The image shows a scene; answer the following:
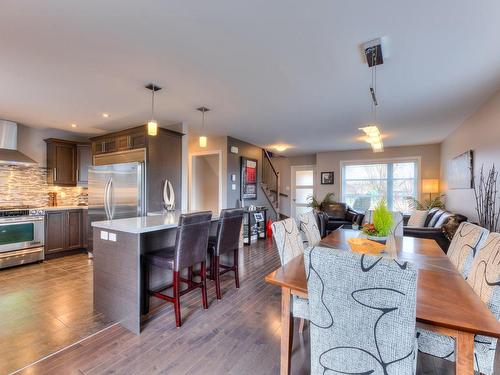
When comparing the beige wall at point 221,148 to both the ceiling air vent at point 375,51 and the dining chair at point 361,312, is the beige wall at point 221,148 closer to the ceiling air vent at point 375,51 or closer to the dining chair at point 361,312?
the ceiling air vent at point 375,51

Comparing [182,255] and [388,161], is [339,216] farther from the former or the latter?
[182,255]

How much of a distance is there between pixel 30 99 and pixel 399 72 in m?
4.51

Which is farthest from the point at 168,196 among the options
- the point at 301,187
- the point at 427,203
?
the point at 427,203

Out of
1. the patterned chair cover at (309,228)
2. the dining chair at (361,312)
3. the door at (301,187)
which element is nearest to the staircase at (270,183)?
the door at (301,187)

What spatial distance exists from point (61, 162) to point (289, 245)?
5174mm

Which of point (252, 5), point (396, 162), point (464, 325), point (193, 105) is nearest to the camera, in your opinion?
point (464, 325)

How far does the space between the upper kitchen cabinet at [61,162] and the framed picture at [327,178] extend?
259 inches

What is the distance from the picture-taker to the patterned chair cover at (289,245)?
5.64ft

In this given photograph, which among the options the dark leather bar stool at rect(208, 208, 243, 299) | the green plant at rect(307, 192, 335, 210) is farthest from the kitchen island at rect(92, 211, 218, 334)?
the green plant at rect(307, 192, 335, 210)

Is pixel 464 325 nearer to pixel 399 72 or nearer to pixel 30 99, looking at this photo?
pixel 399 72

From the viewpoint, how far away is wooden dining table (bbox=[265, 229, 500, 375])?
104cm

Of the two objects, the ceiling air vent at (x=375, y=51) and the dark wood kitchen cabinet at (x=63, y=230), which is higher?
the ceiling air vent at (x=375, y=51)

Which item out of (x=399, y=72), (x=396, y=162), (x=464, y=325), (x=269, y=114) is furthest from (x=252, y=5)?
(x=396, y=162)

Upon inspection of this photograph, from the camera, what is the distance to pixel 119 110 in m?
3.79
